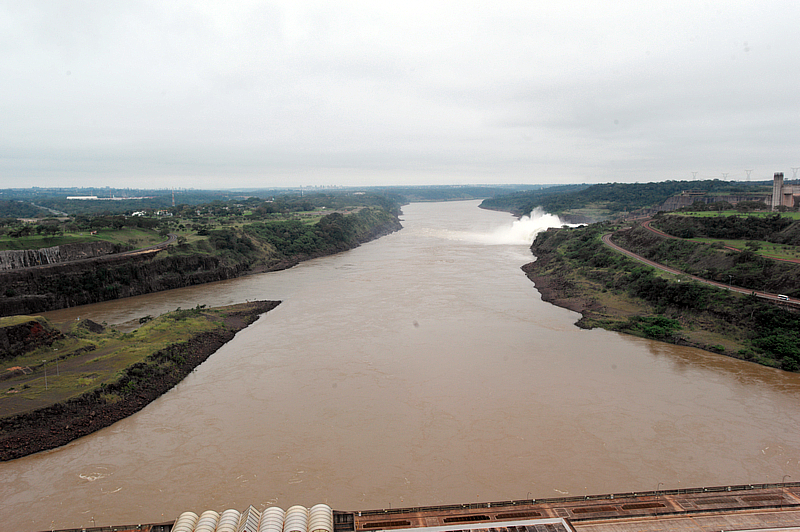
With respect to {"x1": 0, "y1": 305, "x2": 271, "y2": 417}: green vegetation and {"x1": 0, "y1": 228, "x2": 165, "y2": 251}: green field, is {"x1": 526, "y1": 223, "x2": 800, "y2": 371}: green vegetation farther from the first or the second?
{"x1": 0, "y1": 228, "x2": 165, "y2": 251}: green field

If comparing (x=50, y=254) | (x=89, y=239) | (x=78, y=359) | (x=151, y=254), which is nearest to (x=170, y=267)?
(x=151, y=254)

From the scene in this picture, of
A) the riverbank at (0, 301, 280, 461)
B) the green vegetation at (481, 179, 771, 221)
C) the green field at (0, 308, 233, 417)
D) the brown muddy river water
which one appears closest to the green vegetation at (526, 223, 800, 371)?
the brown muddy river water

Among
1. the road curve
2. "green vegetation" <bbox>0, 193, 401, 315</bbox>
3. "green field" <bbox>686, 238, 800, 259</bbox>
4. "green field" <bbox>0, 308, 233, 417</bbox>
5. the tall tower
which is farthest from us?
the tall tower

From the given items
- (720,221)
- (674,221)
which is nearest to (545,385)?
(720,221)

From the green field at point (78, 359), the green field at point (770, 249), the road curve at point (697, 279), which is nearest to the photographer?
the green field at point (78, 359)

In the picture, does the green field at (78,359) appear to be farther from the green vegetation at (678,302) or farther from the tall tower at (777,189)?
the tall tower at (777,189)

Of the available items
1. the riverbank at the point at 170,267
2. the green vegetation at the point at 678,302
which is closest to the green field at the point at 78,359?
the riverbank at the point at 170,267

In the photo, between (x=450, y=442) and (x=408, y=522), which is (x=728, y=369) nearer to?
(x=450, y=442)
